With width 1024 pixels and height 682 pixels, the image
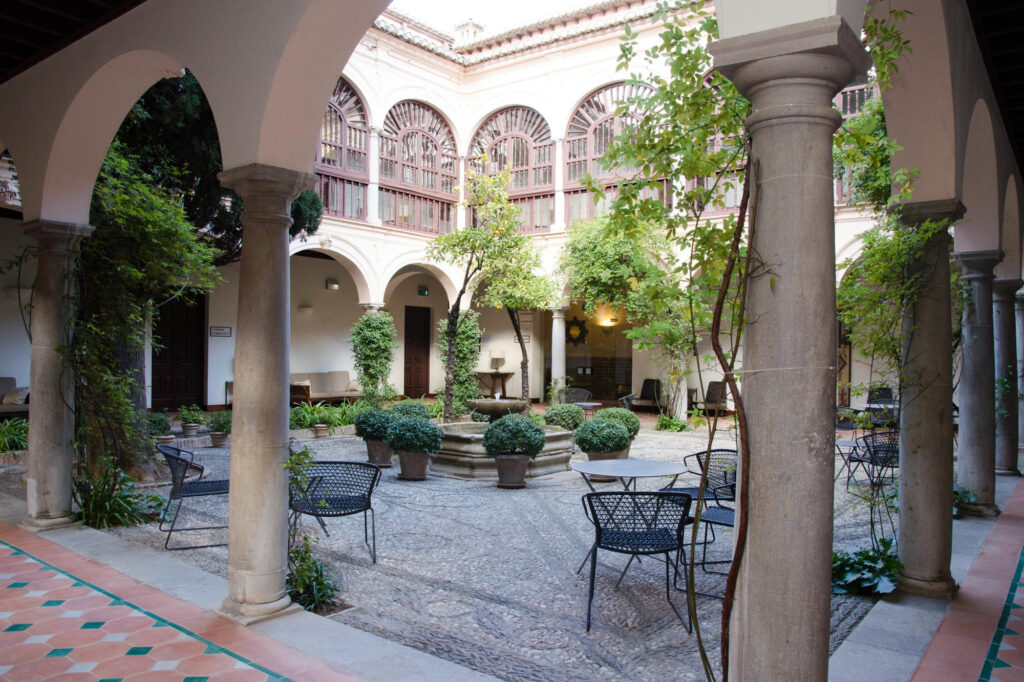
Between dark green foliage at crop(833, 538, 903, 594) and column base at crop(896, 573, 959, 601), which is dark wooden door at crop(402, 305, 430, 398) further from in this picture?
column base at crop(896, 573, 959, 601)

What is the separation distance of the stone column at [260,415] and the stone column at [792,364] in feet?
8.20

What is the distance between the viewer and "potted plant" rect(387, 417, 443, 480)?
8.07 m

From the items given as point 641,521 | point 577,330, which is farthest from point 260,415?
point 577,330

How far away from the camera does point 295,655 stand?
10.3 ft

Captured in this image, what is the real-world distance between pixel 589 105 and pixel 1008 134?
10.2m

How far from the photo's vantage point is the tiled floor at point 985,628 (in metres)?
3.13

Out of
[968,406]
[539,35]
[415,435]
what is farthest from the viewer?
[539,35]

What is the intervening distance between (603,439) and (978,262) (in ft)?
13.6

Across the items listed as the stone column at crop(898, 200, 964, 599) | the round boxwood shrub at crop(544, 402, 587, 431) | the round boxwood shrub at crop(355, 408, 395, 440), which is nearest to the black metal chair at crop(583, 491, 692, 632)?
the stone column at crop(898, 200, 964, 599)

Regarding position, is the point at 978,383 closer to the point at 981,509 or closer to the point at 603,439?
the point at 981,509

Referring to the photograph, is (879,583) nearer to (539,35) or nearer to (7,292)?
(7,292)

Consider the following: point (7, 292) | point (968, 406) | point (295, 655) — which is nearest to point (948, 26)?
point (968, 406)

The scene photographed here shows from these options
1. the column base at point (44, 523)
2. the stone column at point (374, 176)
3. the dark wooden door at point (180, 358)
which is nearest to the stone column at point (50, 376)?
the column base at point (44, 523)

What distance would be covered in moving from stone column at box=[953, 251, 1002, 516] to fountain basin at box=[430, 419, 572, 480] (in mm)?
4491
